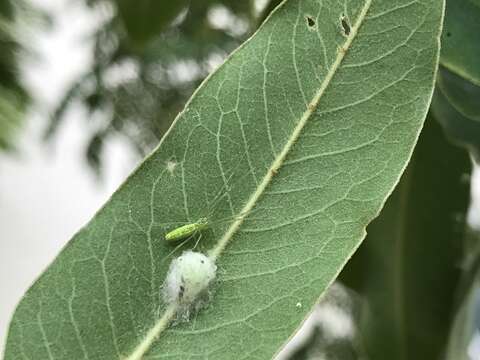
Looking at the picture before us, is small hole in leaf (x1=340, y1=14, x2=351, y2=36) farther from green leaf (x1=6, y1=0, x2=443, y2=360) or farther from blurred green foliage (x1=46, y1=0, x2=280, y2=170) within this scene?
blurred green foliage (x1=46, y1=0, x2=280, y2=170)

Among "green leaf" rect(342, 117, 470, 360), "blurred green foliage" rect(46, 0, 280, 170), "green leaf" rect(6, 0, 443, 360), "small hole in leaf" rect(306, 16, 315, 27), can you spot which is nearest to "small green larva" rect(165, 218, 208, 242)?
"green leaf" rect(6, 0, 443, 360)

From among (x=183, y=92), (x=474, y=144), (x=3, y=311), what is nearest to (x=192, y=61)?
(x=183, y=92)

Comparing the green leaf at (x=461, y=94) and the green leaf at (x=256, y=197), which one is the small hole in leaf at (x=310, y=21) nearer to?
the green leaf at (x=256, y=197)

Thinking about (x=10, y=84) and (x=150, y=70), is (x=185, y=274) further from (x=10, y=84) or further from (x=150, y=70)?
(x=10, y=84)

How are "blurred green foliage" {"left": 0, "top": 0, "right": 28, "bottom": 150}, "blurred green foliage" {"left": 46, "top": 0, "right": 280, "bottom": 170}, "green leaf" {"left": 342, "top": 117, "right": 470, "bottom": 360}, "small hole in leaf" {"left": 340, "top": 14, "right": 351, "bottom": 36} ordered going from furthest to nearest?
"blurred green foliage" {"left": 0, "top": 0, "right": 28, "bottom": 150} → "blurred green foliage" {"left": 46, "top": 0, "right": 280, "bottom": 170} → "green leaf" {"left": 342, "top": 117, "right": 470, "bottom": 360} → "small hole in leaf" {"left": 340, "top": 14, "right": 351, "bottom": 36}

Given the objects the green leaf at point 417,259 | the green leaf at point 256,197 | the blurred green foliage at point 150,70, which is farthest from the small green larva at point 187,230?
the blurred green foliage at point 150,70

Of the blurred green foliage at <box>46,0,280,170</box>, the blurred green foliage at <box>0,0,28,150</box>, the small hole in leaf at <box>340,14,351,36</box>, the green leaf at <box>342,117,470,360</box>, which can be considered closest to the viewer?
the small hole in leaf at <box>340,14,351,36</box>

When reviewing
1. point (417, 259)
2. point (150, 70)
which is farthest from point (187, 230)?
point (150, 70)
